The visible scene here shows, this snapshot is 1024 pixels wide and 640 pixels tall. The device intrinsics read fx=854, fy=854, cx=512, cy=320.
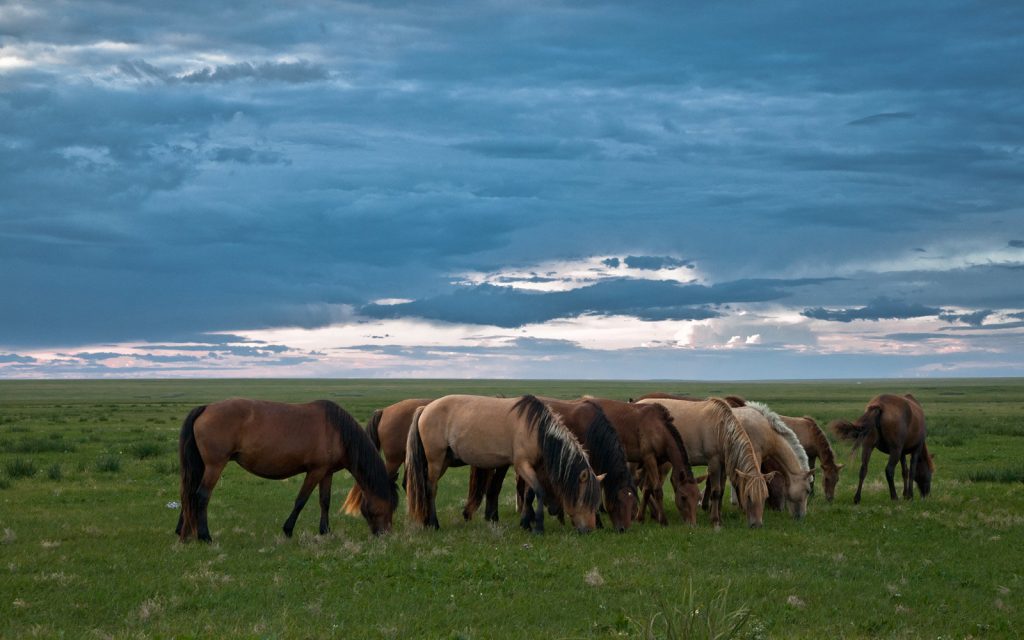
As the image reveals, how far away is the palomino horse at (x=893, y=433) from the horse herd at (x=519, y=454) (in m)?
2.30

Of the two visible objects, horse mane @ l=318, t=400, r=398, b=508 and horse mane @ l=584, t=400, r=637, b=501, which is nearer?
horse mane @ l=318, t=400, r=398, b=508

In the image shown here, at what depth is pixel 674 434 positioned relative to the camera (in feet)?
47.8

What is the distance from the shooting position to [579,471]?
43.8 feet

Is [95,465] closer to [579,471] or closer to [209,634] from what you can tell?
[579,471]

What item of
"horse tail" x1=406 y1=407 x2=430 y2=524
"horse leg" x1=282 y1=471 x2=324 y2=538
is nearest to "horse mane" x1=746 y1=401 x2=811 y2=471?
"horse tail" x1=406 y1=407 x2=430 y2=524

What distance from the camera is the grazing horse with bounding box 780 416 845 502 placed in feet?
57.5

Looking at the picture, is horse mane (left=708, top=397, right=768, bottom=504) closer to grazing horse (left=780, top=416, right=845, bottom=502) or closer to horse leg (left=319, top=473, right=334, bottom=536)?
grazing horse (left=780, top=416, right=845, bottom=502)

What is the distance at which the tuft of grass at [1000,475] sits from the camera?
68.4 feet

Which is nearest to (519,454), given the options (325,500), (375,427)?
(325,500)

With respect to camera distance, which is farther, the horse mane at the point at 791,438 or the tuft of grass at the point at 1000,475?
the tuft of grass at the point at 1000,475

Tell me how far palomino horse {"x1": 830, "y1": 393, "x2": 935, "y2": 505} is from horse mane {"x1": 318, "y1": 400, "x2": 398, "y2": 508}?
9538 millimetres

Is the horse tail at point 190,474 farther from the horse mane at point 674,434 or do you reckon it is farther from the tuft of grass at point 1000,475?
the tuft of grass at point 1000,475

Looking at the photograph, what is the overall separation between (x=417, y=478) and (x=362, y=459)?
124 cm

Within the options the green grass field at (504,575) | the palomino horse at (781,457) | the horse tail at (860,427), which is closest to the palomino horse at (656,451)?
the green grass field at (504,575)
